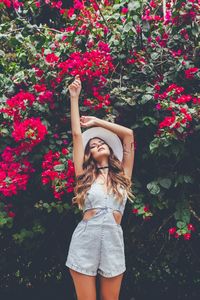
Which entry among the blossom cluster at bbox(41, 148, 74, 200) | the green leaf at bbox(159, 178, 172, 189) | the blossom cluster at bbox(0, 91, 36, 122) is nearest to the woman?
the blossom cluster at bbox(41, 148, 74, 200)

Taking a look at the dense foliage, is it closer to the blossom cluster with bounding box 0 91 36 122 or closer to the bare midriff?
the blossom cluster with bounding box 0 91 36 122

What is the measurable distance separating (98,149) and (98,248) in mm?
631

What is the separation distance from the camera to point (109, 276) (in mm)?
2680

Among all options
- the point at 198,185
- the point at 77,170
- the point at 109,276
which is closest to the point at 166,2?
the point at 198,185

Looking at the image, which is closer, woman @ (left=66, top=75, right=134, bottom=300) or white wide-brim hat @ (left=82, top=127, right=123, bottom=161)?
woman @ (left=66, top=75, right=134, bottom=300)

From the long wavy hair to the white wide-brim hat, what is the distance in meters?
0.03

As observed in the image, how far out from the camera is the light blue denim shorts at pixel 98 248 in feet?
8.79

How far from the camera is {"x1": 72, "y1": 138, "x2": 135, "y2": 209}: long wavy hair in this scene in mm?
2820

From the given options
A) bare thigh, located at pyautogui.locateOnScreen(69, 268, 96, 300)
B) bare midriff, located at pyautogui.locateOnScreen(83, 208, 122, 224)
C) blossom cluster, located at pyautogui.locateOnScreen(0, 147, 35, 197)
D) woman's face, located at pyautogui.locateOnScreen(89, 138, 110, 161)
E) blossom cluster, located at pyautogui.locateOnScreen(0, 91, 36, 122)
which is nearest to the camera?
bare thigh, located at pyautogui.locateOnScreen(69, 268, 96, 300)

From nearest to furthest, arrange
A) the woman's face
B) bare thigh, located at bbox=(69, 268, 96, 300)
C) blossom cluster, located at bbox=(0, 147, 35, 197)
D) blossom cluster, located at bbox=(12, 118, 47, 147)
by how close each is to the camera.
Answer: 1. bare thigh, located at bbox=(69, 268, 96, 300)
2. the woman's face
3. blossom cluster, located at bbox=(12, 118, 47, 147)
4. blossom cluster, located at bbox=(0, 147, 35, 197)

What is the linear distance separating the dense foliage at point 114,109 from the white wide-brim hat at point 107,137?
254 millimetres

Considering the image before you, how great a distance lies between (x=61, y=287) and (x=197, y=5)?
118 inches

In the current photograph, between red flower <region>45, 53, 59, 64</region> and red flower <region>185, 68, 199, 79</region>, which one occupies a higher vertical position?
red flower <region>45, 53, 59, 64</region>

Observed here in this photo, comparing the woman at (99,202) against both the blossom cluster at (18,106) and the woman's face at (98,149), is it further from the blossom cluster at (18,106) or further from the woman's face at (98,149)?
the blossom cluster at (18,106)
